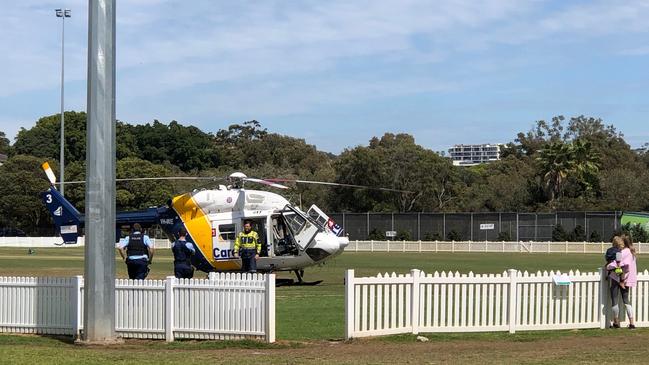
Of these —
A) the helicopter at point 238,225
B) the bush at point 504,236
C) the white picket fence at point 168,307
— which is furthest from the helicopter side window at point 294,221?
the bush at point 504,236

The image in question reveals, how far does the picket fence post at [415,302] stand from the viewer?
47.9 ft

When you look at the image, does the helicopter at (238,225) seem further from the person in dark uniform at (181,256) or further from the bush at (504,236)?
the bush at (504,236)

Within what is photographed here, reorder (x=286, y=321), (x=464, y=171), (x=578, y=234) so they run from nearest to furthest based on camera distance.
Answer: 1. (x=286, y=321)
2. (x=578, y=234)
3. (x=464, y=171)

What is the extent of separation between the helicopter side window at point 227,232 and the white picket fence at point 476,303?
40.0ft

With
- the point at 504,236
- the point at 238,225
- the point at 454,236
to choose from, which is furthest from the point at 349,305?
the point at 454,236

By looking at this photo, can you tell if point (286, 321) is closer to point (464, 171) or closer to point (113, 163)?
point (113, 163)

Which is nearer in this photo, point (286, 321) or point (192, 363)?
point (192, 363)

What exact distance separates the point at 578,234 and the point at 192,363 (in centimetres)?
6142

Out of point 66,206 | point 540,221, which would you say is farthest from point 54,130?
point 66,206

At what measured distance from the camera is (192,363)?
1214 cm

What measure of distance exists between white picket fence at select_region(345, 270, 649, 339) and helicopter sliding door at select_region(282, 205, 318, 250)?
12.0 meters

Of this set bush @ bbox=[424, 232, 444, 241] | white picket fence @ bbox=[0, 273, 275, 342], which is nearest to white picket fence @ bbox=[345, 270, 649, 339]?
white picket fence @ bbox=[0, 273, 275, 342]

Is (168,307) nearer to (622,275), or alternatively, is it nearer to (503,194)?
(622,275)

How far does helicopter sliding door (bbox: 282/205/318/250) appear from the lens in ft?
88.3
